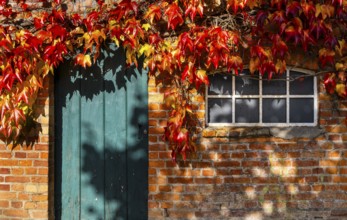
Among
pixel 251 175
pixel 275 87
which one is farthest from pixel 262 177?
pixel 275 87

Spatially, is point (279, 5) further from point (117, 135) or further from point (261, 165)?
point (117, 135)

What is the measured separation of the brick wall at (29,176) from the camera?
14.8ft

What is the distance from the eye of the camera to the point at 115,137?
4625mm

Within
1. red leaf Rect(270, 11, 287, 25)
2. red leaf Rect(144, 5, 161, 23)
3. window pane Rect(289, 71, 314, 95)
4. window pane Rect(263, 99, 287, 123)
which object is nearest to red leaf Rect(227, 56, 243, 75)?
red leaf Rect(270, 11, 287, 25)

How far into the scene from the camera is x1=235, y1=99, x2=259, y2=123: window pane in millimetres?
4547

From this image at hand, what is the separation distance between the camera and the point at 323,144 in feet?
14.5

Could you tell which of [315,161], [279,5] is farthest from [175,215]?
[279,5]

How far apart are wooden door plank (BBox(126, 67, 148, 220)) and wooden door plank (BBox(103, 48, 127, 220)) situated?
0.20 feet

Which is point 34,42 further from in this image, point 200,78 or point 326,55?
point 326,55

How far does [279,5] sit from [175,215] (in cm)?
232

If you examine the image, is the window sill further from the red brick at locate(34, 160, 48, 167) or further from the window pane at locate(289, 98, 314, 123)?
the red brick at locate(34, 160, 48, 167)

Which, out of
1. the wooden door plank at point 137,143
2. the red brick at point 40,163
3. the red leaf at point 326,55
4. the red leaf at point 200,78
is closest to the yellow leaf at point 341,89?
the red leaf at point 326,55

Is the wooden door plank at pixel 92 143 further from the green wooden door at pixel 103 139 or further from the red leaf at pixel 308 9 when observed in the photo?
the red leaf at pixel 308 9

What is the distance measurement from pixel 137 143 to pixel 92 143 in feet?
1.58
